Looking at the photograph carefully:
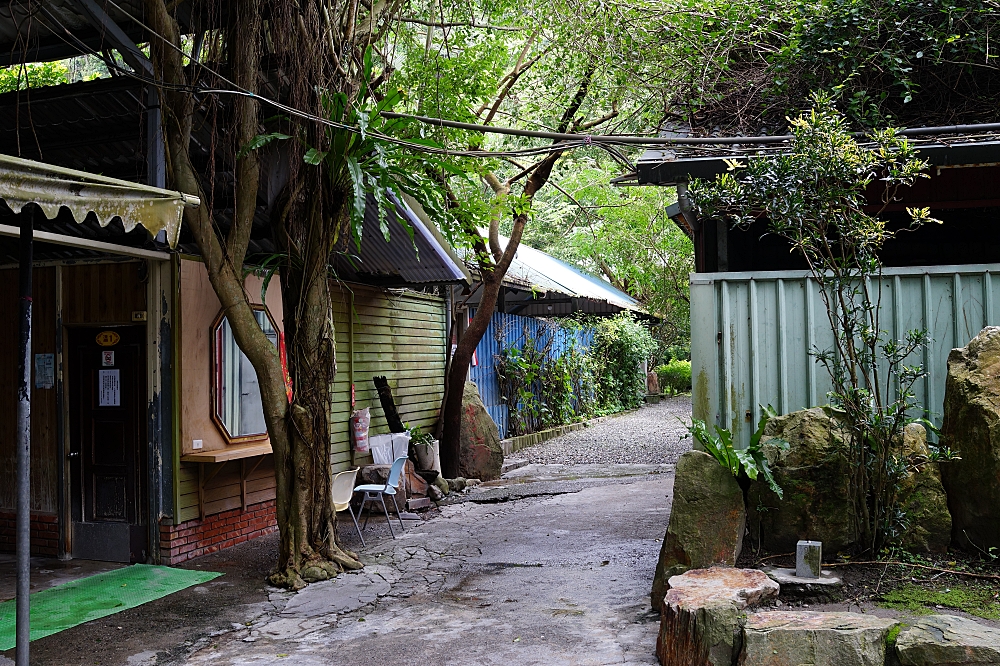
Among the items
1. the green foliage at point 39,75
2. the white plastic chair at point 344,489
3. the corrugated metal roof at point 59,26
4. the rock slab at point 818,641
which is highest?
the green foliage at point 39,75

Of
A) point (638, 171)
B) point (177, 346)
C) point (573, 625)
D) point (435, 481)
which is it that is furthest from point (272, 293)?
point (573, 625)

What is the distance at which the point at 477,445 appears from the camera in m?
13.3

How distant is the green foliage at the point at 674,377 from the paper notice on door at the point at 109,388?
23741 mm

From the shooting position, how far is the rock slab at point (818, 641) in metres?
4.43

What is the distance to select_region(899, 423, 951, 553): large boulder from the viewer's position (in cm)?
554

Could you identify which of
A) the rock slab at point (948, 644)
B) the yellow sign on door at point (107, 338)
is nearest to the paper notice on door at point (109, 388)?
the yellow sign on door at point (107, 338)

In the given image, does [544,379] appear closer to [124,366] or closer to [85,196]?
[124,366]

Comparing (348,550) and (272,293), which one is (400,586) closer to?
(348,550)

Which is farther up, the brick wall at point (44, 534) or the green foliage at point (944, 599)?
the green foliage at point (944, 599)

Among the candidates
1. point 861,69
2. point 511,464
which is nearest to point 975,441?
point 861,69

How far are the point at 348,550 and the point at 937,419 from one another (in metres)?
5.41

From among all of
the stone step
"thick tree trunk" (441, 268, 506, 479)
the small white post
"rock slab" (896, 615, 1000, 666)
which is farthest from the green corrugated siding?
"rock slab" (896, 615, 1000, 666)

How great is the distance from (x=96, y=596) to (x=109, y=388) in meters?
2.23

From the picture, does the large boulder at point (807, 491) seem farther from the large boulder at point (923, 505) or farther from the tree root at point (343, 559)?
the tree root at point (343, 559)
